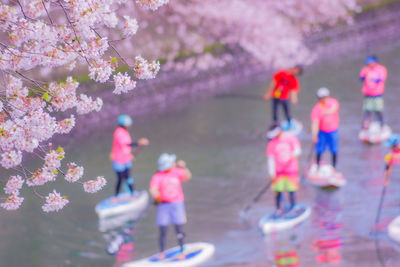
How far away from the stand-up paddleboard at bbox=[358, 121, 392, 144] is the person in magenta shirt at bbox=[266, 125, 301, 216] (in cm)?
503

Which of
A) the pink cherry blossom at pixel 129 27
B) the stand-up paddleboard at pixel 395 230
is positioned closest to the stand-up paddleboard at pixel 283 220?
the stand-up paddleboard at pixel 395 230

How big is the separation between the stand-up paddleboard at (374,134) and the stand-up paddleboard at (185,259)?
6.47 meters

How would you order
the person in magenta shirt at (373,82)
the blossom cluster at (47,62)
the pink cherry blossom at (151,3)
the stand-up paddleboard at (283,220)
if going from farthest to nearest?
A: the person in magenta shirt at (373,82)
the stand-up paddleboard at (283,220)
the pink cherry blossom at (151,3)
the blossom cluster at (47,62)

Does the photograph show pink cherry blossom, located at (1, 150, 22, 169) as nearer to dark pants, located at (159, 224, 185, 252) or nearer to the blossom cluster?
the blossom cluster

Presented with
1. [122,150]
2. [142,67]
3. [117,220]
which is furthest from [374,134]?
[142,67]

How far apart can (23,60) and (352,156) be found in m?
10.2

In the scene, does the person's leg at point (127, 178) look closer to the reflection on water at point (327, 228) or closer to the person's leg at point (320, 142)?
the reflection on water at point (327, 228)

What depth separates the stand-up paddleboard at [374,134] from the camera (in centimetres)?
1466

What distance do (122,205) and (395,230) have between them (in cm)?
506

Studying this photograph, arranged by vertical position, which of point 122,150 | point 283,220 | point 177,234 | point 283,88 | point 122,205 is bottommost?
point 177,234

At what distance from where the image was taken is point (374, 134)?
14742 millimetres

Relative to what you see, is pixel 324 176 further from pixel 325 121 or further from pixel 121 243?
pixel 121 243

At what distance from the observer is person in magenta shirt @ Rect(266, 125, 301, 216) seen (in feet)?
33.2

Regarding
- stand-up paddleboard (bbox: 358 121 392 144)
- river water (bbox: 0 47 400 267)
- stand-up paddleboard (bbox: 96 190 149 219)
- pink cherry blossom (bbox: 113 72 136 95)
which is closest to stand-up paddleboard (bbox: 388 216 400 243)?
river water (bbox: 0 47 400 267)
